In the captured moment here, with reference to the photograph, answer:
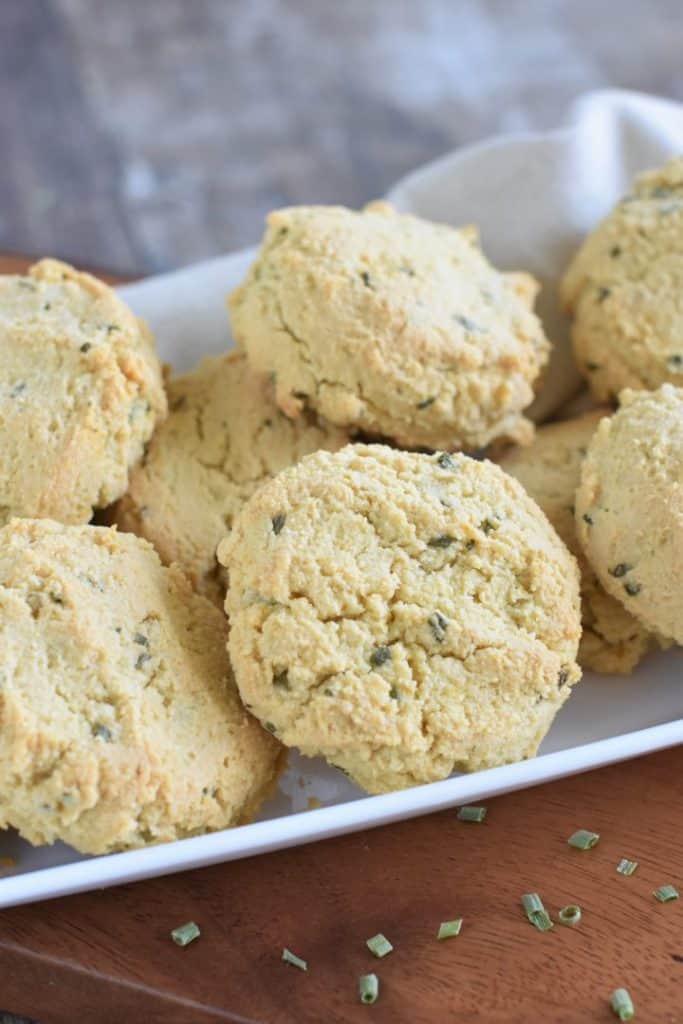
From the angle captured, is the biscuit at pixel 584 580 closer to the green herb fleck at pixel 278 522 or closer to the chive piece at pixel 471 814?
the chive piece at pixel 471 814

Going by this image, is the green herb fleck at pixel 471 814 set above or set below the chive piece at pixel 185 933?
above

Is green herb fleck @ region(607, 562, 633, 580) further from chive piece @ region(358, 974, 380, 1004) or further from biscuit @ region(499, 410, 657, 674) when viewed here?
chive piece @ region(358, 974, 380, 1004)

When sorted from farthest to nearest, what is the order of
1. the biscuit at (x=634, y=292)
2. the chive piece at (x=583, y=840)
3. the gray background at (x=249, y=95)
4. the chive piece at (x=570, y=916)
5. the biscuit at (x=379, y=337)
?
1. the gray background at (x=249, y=95)
2. the biscuit at (x=634, y=292)
3. the biscuit at (x=379, y=337)
4. the chive piece at (x=583, y=840)
5. the chive piece at (x=570, y=916)

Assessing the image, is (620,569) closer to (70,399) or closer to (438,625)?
(438,625)

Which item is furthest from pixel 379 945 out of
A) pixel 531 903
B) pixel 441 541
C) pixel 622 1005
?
pixel 441 541

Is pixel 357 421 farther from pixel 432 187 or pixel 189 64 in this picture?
pixel 189 64

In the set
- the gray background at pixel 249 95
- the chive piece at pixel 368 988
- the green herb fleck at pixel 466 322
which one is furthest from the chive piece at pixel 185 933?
the gray background at pixel 249 95

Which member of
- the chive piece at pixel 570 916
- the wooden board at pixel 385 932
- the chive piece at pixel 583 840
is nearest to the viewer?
the wooden board at pixel 385 932

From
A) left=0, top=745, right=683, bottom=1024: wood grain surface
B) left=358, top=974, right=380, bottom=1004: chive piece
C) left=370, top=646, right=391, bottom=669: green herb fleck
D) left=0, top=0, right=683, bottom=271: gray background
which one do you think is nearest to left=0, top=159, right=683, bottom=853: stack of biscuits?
left=370, top=646, right=391, bottom=669: green herb fleck
